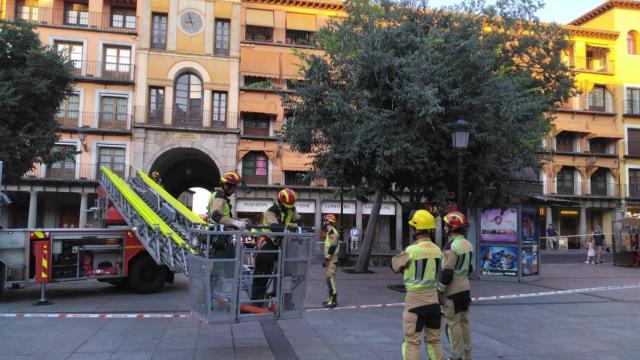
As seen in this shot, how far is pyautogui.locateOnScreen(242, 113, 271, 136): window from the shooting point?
3541cm

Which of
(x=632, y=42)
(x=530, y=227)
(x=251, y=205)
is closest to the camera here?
(x=530, y=227)

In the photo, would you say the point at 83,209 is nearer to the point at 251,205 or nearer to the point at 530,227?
the point at 251,205

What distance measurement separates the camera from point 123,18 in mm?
34750

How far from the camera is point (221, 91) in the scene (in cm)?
3412

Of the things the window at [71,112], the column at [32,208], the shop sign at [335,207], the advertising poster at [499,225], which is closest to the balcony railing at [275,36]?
the shop sign at [335,207]

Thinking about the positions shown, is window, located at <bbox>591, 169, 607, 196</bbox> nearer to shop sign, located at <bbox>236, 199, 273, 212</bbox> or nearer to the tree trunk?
shop sign, located at <bbox>236, 199, 273, 212</bbox>

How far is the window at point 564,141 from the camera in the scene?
40.9 meters

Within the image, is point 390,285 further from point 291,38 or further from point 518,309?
point 291,38

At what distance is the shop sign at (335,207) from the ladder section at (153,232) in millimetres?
24041

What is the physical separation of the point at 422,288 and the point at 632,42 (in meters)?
46.7

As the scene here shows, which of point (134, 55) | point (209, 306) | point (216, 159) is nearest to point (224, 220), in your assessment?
point (209, 306)

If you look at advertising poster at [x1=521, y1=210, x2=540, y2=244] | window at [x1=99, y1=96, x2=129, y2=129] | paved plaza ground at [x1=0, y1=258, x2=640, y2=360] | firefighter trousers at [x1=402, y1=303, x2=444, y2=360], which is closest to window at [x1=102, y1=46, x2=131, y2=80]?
window at [x1=99, y1=96, x2=129, y2=129]

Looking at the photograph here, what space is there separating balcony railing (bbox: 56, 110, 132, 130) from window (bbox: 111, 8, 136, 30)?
6.22 metres

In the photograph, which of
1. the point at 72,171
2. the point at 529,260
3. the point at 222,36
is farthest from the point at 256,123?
the point at 529,260
